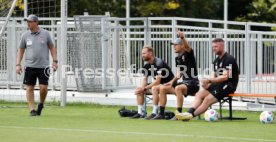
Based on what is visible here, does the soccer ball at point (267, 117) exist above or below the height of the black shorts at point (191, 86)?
below

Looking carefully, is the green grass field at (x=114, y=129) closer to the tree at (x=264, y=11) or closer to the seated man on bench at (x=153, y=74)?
the seated man on bench at (x=153, y=74)

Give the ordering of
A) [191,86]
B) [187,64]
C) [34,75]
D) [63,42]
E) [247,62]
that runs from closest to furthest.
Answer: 1. [191,86]
2. [187,64]
3. [34,75]
4. [247,62]
5. [63,42]

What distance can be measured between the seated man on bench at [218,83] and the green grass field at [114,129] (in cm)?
31

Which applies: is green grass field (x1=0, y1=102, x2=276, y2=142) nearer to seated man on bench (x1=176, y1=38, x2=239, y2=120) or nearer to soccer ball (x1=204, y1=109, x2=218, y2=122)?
soccer ball (x1=204, y1=109, x2=218, y2=122)

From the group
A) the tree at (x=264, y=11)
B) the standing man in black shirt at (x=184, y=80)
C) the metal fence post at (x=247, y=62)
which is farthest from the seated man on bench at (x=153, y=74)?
the tree at (x=264, y=11)

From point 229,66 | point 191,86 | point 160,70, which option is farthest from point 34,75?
point 229,66

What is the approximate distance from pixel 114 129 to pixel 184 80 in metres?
3.22

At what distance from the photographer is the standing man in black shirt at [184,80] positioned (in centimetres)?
1772

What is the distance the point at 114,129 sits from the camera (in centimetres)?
1518

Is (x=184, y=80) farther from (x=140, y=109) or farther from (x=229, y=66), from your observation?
(x=229, y=66)

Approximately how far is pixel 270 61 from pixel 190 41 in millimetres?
2187

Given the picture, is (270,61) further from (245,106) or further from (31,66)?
(31,66)

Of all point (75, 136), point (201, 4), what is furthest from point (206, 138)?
point (201, 4)

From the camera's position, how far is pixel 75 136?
13.8 meters
